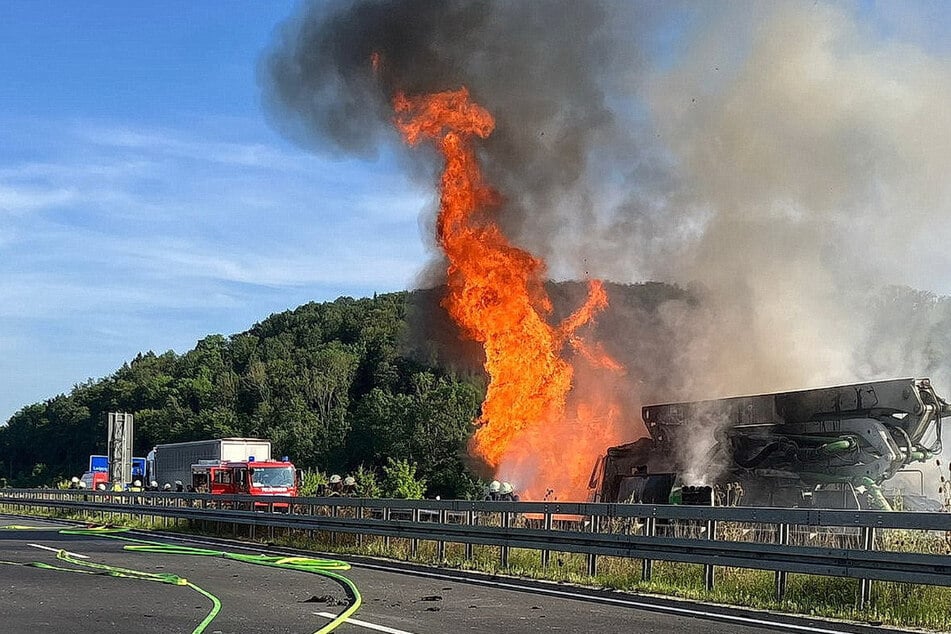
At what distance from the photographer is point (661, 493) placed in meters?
22.1

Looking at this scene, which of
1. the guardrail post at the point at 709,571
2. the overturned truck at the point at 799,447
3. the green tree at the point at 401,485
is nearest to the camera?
the guardrail post at the point at 709,571

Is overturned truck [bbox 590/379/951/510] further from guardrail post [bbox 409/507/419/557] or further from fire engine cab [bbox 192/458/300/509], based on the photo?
fire engine cab [bbox 192/458/300/509]

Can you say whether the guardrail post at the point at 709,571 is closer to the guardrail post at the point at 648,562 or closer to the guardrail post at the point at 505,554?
the guardrail post at the point at 648,562

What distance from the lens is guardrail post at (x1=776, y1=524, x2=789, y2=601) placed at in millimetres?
11727

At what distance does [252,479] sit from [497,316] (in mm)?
11181

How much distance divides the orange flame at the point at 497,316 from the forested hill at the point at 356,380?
1.41 meters

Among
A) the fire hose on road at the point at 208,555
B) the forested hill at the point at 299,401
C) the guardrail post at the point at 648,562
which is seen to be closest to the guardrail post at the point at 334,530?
the fire hose on road at the point at 208,555

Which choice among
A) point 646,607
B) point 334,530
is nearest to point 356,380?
point 334,530

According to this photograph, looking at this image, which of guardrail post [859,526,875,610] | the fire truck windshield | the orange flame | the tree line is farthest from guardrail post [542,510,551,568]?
the tree line

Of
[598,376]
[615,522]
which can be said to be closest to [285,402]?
[598,376]

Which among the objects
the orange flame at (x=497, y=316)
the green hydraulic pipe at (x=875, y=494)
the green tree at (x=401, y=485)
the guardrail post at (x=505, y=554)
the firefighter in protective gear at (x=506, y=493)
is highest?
the orange flame at (x=497, y=316)

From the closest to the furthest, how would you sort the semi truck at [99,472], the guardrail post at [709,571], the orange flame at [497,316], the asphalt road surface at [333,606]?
the asphalt road surface at [333,606], the guardrail post at [709,571], the orange flame at [497,316], the semi truck at [99,472]

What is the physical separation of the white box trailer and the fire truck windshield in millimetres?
2532

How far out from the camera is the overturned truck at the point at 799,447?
18.3 meters
